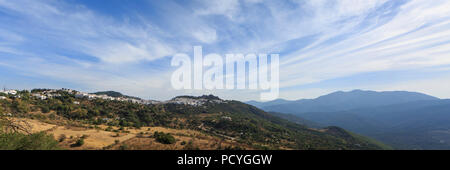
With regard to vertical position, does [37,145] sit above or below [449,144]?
above
